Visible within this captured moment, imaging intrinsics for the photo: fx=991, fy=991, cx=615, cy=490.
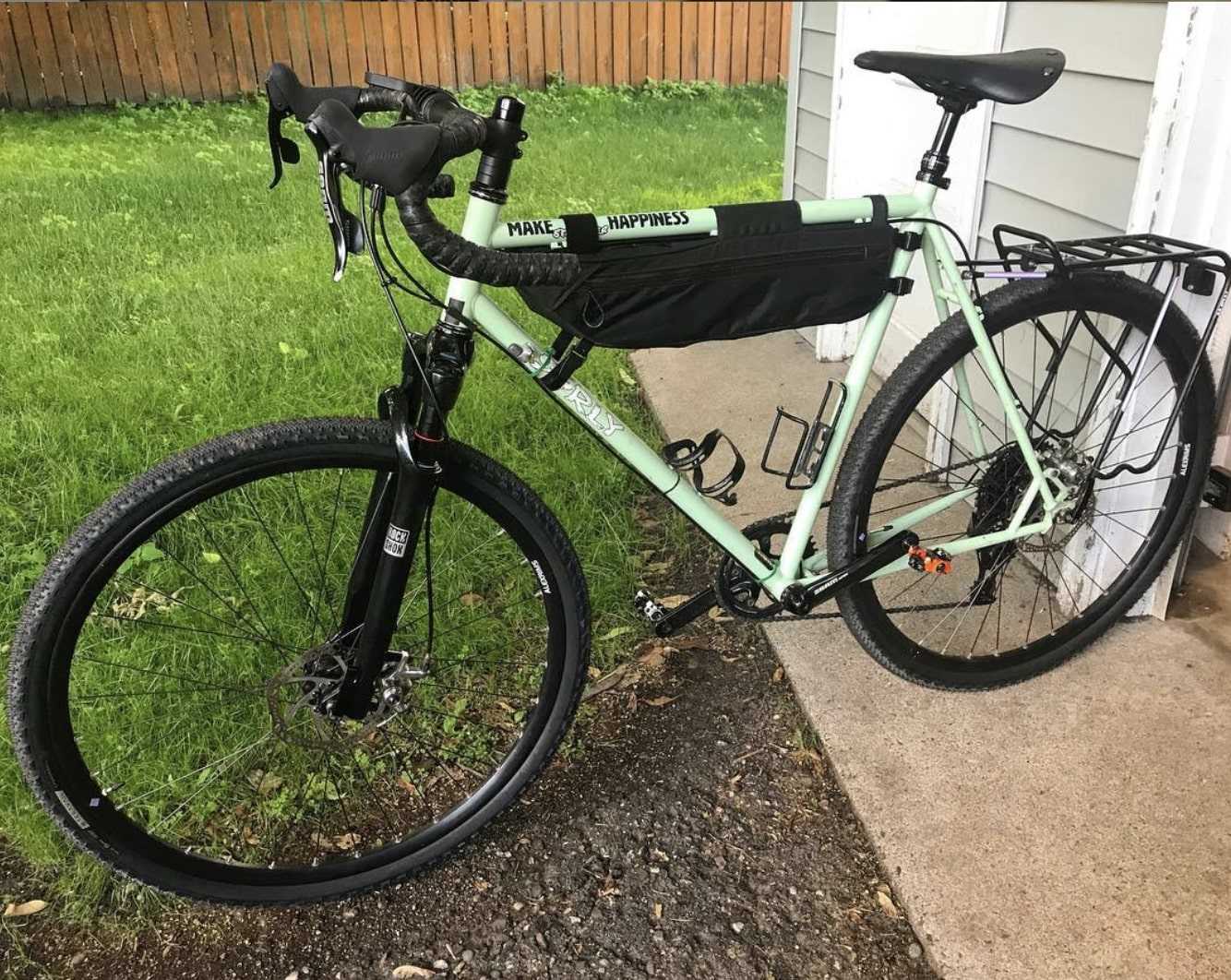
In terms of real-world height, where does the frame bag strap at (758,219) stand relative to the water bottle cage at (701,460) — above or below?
above

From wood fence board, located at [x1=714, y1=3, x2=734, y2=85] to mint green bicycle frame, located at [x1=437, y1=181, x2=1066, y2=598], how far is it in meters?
9.34

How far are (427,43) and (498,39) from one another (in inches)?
28.5

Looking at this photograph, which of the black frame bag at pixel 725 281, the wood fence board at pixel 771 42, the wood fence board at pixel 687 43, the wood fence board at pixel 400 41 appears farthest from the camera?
the wood fence board at pixel 771 42

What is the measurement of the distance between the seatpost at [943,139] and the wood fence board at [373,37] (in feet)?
28.7

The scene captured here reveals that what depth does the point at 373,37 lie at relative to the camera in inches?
377

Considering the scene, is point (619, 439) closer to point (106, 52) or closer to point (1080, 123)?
point (1080, 123)

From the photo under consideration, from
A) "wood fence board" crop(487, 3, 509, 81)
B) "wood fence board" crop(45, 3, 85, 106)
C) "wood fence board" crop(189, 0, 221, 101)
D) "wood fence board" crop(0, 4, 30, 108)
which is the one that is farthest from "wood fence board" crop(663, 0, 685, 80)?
"wood fence board" crop(0, 4, 30, 108)

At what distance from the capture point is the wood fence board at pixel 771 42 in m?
10.3

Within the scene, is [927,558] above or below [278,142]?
below

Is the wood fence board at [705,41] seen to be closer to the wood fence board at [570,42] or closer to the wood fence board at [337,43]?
the wood fence board at [570,42]

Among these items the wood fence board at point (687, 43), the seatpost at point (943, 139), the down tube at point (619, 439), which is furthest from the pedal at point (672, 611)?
the wood fence board at point (687, 43)

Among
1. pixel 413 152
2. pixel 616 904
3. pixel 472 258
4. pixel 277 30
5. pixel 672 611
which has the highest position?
pixel 413 152

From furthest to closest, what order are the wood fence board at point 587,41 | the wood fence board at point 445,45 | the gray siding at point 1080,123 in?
1. the wood fence board at point 587,41
2. the wood fence board at point 445,45
3. the gray siding at point 1080,123

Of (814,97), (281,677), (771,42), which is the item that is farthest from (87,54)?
(281,677)
